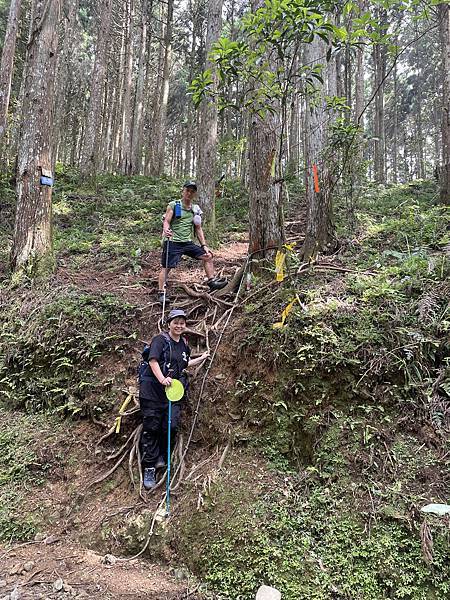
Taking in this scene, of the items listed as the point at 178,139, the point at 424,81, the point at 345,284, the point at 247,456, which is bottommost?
the point at 247,456

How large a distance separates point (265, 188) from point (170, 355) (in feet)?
8.46

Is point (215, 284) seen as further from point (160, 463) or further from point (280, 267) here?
point (160, 463)

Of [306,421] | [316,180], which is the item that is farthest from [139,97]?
[306,421]

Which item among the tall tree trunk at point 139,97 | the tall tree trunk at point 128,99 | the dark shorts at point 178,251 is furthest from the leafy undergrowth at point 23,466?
the tall tree trunk at point 139,97

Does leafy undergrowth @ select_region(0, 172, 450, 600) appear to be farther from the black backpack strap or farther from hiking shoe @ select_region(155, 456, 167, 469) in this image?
the black backpack strap

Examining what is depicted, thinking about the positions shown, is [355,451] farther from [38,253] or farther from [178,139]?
[178,139]

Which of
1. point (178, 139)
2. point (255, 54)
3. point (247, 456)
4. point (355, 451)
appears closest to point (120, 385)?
point (247, 456)

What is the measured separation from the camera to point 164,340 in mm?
4234

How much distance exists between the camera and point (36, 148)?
702 cm

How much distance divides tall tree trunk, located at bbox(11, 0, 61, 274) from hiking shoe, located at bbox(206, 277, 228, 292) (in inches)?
119

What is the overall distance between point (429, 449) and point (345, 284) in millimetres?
1907

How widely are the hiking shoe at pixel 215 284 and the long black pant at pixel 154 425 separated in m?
2.13

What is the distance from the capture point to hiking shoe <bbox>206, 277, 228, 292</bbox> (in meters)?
5.94

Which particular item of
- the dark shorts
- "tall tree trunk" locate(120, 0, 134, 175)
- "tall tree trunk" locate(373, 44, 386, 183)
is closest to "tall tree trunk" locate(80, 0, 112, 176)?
"tall tree trunk" locate(120, 0, 134, 175)
